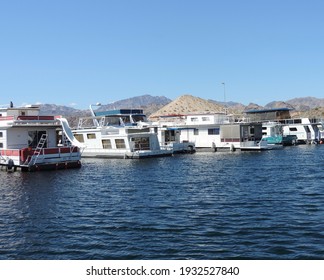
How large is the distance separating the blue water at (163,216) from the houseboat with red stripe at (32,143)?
13.7 ft

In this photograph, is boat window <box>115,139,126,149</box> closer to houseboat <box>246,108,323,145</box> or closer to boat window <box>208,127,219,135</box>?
boat window <box>208,127,219,135</box>

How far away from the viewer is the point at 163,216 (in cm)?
2342

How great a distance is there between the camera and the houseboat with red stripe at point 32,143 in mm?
43969

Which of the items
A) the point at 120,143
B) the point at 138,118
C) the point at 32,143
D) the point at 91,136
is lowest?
the point at 120,143

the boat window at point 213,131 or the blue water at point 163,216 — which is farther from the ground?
the boat window at point 213,131

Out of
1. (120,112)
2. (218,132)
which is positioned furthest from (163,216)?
(218,132)

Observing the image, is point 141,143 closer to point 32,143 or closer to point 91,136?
point 91,136

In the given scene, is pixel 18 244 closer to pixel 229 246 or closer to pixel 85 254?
pixel 85 254

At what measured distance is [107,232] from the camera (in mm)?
20531

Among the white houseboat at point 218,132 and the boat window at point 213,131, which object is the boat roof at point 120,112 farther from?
the boat window at point 213,131

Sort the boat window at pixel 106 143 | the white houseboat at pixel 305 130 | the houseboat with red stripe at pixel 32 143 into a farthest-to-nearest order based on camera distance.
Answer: the white houseboat at pixel 305 130 → the boat window at pixel 106 143 → the houseboat with red stripe at pixel 32 143

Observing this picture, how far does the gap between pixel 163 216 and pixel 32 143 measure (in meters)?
28.8

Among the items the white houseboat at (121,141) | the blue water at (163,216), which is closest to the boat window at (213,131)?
the white houseboat at (121,141)
